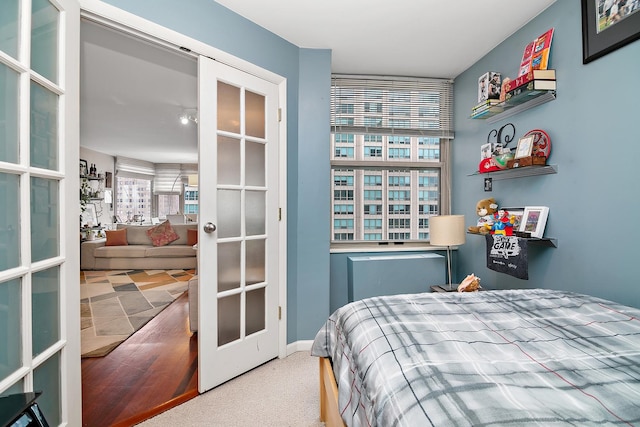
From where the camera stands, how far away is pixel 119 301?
12.0 ft

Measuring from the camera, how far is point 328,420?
1449mm

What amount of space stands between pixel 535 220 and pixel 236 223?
2024 mm

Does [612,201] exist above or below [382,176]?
below

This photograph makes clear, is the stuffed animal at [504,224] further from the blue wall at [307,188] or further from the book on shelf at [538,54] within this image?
the blue wall at [307,188]

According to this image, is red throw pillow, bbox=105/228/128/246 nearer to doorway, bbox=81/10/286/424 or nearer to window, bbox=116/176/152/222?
doorway, bbox=81/10/286/424

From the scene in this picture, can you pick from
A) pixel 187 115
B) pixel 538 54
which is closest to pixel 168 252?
pixel 187 115

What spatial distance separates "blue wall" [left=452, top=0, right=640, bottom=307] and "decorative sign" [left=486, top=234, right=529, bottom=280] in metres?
0.22

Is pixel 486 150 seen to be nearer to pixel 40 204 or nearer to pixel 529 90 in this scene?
pixel 529 90

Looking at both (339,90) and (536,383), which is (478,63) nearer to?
(339,90)

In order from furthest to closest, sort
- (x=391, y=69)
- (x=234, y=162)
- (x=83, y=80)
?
(x=83, y=80) < (x=391, y=69) < (x=234, y=162)

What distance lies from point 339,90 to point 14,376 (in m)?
2.89

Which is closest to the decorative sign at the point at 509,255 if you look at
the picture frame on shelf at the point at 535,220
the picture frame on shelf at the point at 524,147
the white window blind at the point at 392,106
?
the picture frame on shelf at the point at 535,220

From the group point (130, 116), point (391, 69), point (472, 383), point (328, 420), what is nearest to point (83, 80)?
point (130, 116)

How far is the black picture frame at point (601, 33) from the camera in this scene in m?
1.47
